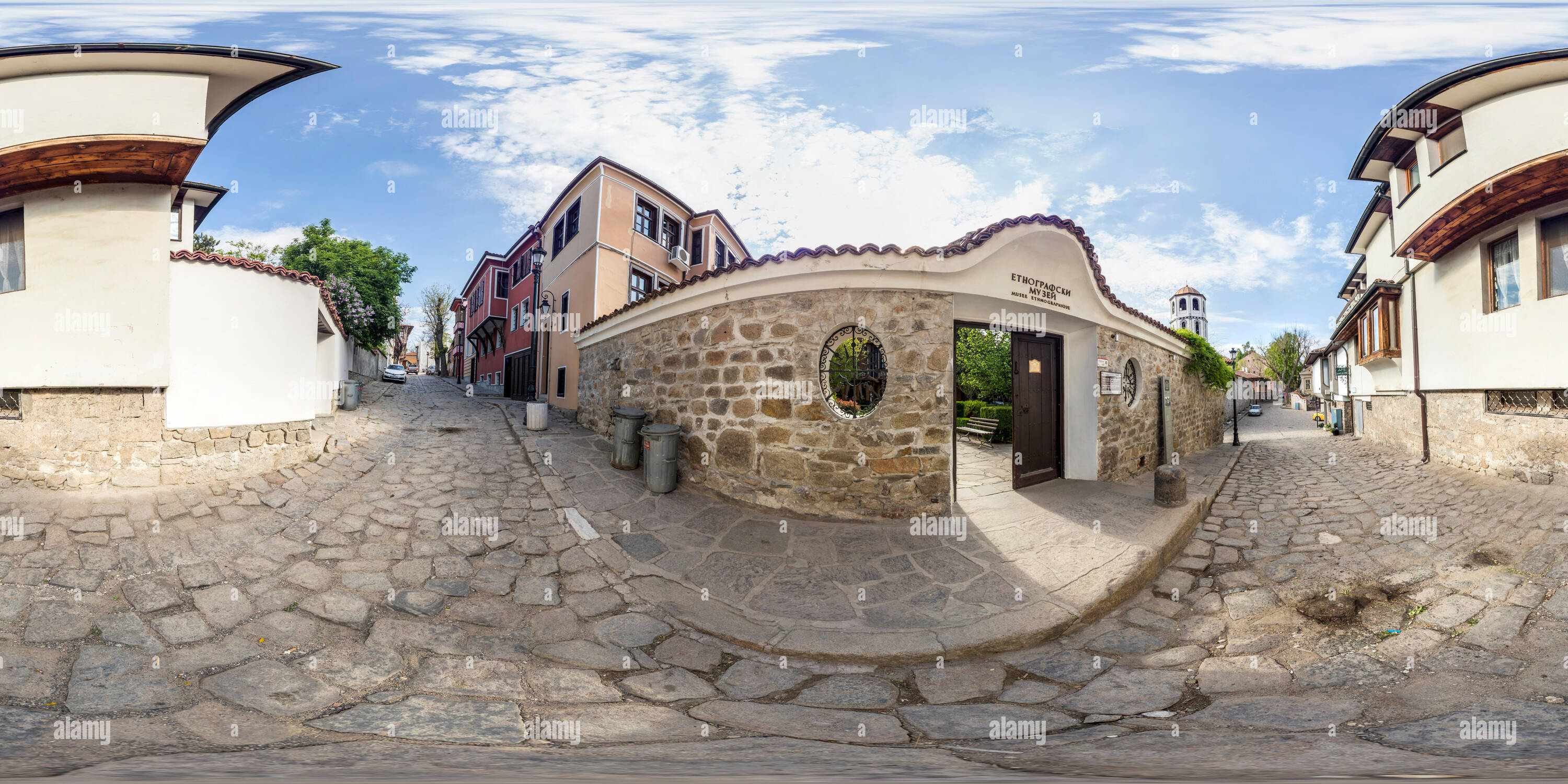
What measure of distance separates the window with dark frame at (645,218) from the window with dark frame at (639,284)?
3.76 feet

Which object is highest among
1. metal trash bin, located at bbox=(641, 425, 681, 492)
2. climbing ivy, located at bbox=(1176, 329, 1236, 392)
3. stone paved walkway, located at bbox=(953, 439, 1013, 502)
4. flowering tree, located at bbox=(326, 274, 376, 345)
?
flowering tree, located at bbox=(326, 274, 376, 345)

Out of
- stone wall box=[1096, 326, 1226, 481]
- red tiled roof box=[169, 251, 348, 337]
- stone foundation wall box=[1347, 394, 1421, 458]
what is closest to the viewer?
red tiled roof box=[169, 251, 348, 337]

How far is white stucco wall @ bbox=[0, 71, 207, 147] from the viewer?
5.23 meters

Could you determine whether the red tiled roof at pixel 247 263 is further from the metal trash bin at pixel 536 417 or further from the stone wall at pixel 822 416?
the stone wall at pixel 822 416

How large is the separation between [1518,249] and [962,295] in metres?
8.15

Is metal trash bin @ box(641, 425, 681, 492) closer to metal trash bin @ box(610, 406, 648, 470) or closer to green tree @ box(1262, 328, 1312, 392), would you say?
metal trash bin @ box(610, 406, 648, 470)

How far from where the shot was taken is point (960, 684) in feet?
11.0

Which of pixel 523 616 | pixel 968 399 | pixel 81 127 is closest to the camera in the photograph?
pixel 523 616

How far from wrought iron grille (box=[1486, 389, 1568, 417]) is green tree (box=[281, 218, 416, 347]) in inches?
998

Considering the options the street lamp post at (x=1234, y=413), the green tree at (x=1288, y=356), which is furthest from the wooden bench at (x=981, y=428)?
the green tree at (x=1288, y=356)

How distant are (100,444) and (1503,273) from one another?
695 inches

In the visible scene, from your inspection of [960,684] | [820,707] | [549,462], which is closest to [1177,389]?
[960,684]

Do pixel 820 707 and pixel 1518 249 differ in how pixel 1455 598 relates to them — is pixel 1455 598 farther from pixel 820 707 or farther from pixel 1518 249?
pixel 1518 249

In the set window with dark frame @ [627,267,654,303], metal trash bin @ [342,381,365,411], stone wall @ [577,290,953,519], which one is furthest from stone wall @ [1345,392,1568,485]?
metal trash bin @ [342,381,365,411]
